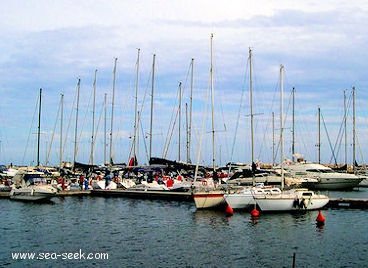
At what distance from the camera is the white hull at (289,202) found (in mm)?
39469

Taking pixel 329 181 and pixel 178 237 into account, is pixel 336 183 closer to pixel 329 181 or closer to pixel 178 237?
pixel 329 181

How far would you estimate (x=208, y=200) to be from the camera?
41.3 m

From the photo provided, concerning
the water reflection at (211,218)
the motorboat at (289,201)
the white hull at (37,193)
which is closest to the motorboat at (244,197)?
the motorboat at (289,201)

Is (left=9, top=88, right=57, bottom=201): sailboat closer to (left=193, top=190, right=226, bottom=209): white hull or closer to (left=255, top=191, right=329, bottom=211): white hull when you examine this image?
(left=193, top=190, right=226, bottom=209): white hull

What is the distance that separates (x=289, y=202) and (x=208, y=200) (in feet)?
22.5

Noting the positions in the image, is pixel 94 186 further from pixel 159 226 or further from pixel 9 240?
pixel 9 240

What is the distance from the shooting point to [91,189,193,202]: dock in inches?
1943

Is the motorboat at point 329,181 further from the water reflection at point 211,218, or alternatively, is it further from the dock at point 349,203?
the water reflection at point 211,218

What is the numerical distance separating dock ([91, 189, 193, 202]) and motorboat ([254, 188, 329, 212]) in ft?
35.4

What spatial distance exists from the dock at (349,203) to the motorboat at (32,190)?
88.0 feet

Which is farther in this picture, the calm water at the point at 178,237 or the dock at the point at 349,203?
the dock at the point at 349,203

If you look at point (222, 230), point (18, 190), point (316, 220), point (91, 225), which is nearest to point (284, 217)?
point (316, 220)

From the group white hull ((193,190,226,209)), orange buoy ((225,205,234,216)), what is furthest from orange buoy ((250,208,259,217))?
white hull ((193,190,226,209))

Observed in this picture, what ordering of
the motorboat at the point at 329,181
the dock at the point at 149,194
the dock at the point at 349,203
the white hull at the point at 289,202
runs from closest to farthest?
the white hull at the point at 289,202
the dock at the point at 349,203
the dock at the point at 149,194
the motorboat at the point at 329,181
